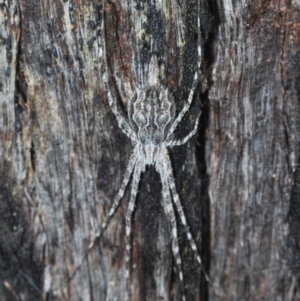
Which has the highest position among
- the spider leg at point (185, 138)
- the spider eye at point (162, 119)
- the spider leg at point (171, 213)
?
the spider eye at point (162, 119)

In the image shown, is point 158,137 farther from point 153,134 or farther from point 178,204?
point 178,204

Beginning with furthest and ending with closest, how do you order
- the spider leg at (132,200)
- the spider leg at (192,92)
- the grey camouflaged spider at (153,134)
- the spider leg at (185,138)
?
1. the spider leg at (132,200)
2. the spider leg at (185,138)
3. the grey camouflaged spider at (153,134)
4. the spider leg at (192,92)

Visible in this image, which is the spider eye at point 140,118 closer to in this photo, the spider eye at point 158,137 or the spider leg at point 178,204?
the spider eye at point 158,137

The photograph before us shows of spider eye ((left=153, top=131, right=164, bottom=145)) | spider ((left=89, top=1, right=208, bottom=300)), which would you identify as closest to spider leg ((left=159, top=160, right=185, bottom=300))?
spider ((left=89, top=1, right=208, bottom=300))

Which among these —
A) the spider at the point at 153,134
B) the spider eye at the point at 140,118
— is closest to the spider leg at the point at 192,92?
the spider at the point at 153,134

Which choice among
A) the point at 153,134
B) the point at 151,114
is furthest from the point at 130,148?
the point at 151,114

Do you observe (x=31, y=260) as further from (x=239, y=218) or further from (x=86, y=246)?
(x=239, y=218)

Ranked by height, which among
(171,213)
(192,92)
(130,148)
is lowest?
(171,213)
